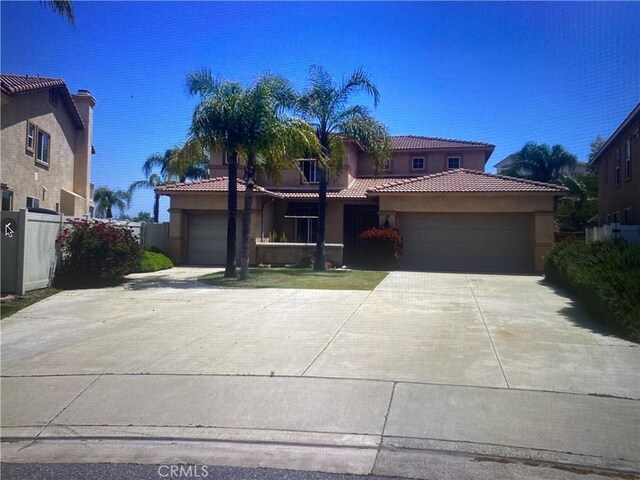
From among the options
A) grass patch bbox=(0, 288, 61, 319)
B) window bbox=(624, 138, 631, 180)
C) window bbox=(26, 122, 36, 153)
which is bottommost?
grass patch bbox=(0, 288, 61, 319)

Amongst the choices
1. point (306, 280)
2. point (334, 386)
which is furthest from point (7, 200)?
point (334, 386)

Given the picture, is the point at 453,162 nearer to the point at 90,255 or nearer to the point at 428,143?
the point at 428,143

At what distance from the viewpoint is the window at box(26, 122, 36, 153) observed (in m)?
24.7

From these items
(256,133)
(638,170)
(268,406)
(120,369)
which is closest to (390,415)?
(268,406)

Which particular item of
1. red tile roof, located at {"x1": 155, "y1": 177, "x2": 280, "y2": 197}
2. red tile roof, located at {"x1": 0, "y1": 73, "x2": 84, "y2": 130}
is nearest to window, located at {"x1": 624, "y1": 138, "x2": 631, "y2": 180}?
red tile roof, located at {"x1": 155, "y1": 177, "x2": 280, "y2": 197}

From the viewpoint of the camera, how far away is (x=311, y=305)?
13.1 meters

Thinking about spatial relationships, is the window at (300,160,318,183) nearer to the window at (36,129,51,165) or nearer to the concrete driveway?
the window at (36,129,51,165)

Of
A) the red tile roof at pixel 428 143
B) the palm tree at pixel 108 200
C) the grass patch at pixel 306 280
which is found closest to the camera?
the grass patch at pixel 306 280

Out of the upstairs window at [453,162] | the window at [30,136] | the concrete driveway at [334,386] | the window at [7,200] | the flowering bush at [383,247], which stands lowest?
the concrete driveway at [334,386]

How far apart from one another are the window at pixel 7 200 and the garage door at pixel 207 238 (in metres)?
7.24


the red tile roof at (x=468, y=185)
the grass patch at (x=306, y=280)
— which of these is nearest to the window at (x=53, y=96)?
the grass patch at (x=306, y=280)

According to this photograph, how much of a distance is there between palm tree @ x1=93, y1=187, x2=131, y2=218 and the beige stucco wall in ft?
112

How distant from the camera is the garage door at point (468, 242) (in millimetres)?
23578

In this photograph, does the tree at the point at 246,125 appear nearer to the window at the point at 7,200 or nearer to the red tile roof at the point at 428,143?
the window at the point at 7,200
